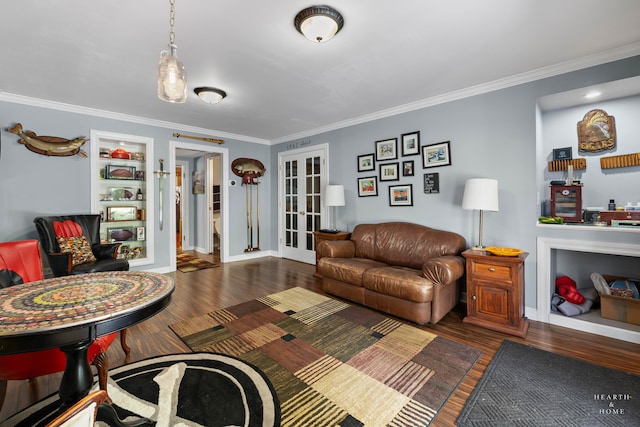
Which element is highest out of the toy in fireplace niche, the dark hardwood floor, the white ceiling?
the white ceiling

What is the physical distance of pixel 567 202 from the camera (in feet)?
9.09

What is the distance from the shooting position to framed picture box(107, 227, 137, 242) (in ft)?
13.8

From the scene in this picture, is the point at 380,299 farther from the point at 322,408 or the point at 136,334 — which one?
the point at 136,334

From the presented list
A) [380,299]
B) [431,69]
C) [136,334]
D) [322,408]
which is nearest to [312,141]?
[431,69]

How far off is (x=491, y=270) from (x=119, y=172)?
4999 mm

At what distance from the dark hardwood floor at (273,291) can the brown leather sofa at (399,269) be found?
285 millimetres

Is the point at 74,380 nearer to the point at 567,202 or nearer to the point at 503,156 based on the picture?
the point at 503,156

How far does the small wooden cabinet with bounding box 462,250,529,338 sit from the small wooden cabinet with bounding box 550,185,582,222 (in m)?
0.62

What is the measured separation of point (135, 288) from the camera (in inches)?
56.0

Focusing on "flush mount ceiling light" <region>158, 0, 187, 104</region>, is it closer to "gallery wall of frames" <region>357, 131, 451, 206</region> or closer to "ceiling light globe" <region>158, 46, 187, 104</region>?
"ceiling light globe" <region>158, 46, 187, 104</region>

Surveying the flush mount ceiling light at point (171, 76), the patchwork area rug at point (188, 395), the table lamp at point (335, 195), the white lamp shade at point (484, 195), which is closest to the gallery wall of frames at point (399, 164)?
the table lamp at point (335, 195)

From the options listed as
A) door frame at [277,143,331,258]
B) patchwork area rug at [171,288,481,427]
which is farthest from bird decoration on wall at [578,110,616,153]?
door frame at [277,143,331,258]

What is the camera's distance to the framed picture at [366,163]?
13.6 feet

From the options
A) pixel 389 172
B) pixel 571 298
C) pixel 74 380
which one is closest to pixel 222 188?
pixel 389 172
